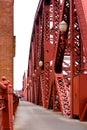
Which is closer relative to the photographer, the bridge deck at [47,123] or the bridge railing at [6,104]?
the bridge railing at [6,104]

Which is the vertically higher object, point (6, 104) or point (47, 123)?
point (6, 104)

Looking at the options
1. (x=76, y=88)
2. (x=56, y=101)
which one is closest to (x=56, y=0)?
(x=56, y=101)

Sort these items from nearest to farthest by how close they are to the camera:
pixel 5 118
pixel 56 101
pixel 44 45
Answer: pixel 5 118 → pixel 56 101 → pixel 44 45

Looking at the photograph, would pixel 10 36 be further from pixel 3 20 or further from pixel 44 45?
pixel 44 45

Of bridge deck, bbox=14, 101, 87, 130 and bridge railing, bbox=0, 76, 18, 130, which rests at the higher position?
bridge railing, bbox=0, 76, 18, 130

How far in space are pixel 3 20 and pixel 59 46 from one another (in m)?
9.15

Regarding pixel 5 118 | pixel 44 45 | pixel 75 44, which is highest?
pixel 44 45

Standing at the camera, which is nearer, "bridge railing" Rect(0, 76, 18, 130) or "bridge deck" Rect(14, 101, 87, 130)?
"bridge railing" Rect(0, 76, 18, 130)

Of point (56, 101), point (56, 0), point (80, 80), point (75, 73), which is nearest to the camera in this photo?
point (80, 80)

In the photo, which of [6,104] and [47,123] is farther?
[47,123]

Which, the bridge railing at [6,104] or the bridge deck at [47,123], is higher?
the bridge railing at [6,104]

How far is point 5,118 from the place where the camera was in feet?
31.2

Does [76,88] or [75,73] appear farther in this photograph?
[75,73]

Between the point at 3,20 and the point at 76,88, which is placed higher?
the point at 3,20
